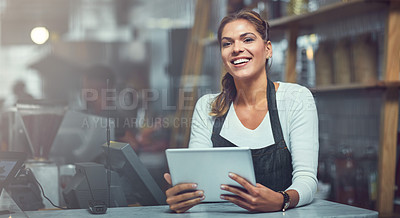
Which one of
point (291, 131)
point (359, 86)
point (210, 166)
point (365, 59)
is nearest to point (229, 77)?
point (291, 131)

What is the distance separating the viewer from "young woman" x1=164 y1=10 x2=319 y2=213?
5.73 ft

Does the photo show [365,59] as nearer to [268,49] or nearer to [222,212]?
[268,49]

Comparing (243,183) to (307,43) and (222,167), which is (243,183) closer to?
(222,167)

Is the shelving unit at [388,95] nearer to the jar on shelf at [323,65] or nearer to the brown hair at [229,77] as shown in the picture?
the jar on shelf at [323,65]

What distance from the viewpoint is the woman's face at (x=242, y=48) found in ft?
6.08

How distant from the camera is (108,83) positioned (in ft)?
8.22

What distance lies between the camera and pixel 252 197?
143cm

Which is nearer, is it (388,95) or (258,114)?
(258,114)

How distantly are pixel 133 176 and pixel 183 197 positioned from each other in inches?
12.4

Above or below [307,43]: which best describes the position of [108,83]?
below

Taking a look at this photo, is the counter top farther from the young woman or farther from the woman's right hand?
the young woman

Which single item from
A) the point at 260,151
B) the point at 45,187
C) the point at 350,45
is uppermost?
the point at 350,45

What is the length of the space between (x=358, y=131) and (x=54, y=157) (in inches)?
62.8

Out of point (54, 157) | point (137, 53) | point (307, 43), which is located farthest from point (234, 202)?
point (137, 53)
